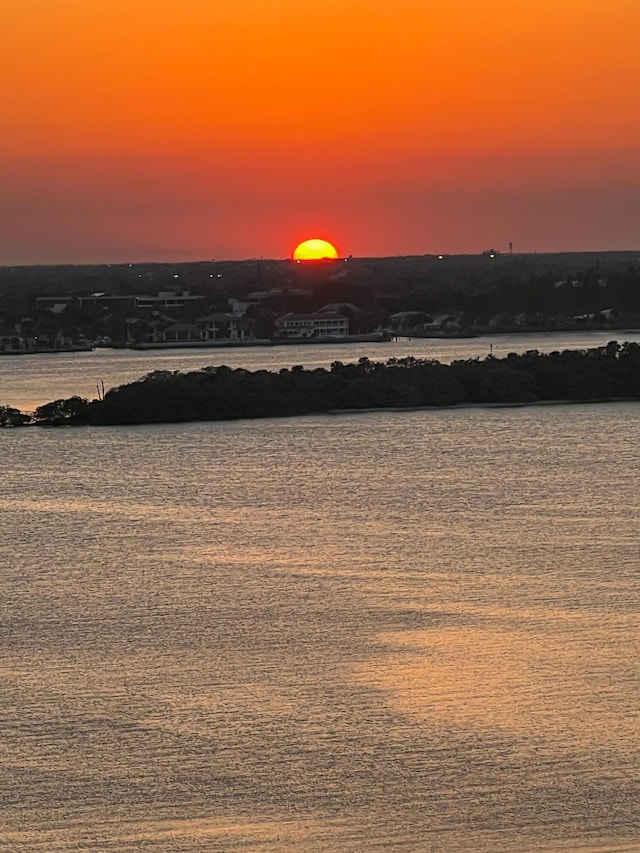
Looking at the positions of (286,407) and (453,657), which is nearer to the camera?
(453,657)

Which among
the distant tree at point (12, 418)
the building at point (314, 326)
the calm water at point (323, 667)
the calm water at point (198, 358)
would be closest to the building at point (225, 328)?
the building at point (314, 326)

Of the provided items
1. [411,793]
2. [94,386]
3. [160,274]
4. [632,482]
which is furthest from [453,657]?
[160,274]

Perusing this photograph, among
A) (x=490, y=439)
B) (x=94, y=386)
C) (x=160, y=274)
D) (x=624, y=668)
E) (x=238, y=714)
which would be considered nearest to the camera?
(x=238, y=714)

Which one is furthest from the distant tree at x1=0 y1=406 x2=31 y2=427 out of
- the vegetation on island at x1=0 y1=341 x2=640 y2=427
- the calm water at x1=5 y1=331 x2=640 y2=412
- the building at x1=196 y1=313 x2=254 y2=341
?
the building at x1=196 y1=313 x2=254 y2=341

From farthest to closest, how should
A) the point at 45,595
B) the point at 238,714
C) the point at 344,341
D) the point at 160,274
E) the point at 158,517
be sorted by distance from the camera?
the point at 160,274
the point at 344,341
the point at 158,517
the point at 45,595
the point at 238,714

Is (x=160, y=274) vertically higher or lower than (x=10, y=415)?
higher

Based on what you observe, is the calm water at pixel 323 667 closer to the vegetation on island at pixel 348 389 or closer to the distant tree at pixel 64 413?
the distant tree at pixel 64 413

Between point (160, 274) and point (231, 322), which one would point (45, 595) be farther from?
point (160, 274)
